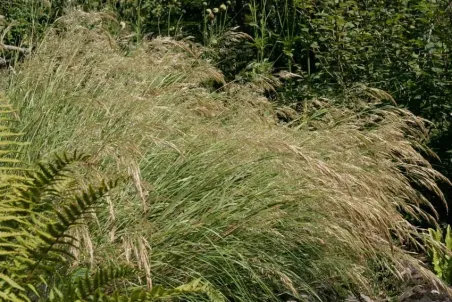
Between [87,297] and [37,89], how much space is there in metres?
2.08

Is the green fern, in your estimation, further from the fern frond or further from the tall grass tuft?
the tall grass tuft

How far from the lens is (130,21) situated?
7875mm

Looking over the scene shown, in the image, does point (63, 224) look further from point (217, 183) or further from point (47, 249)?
point (217, 183)

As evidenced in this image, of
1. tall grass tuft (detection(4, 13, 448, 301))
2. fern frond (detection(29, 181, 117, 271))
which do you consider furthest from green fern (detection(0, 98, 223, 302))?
tall grass tuft (detection(4, 13, 448, 301))

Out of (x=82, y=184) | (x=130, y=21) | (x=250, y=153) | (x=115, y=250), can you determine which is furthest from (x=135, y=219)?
(x=130, y=21)

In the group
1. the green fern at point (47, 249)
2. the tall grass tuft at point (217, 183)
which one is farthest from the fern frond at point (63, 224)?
the tall grass tuft at point (217, 183)

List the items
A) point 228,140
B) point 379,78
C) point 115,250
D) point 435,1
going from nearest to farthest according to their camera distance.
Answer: point 115,250
point 228,140
point 379,78
point 435,1

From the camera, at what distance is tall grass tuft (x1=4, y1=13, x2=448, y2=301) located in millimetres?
4270

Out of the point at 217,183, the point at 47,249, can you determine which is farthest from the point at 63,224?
the point at 217,183

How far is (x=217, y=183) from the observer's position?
4711 mm

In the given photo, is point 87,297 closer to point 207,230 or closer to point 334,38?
point 207,230

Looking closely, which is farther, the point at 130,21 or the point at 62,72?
the point at 130,21

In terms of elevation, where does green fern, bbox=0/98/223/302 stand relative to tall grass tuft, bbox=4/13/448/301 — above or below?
above

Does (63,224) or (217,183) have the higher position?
(63,224)
